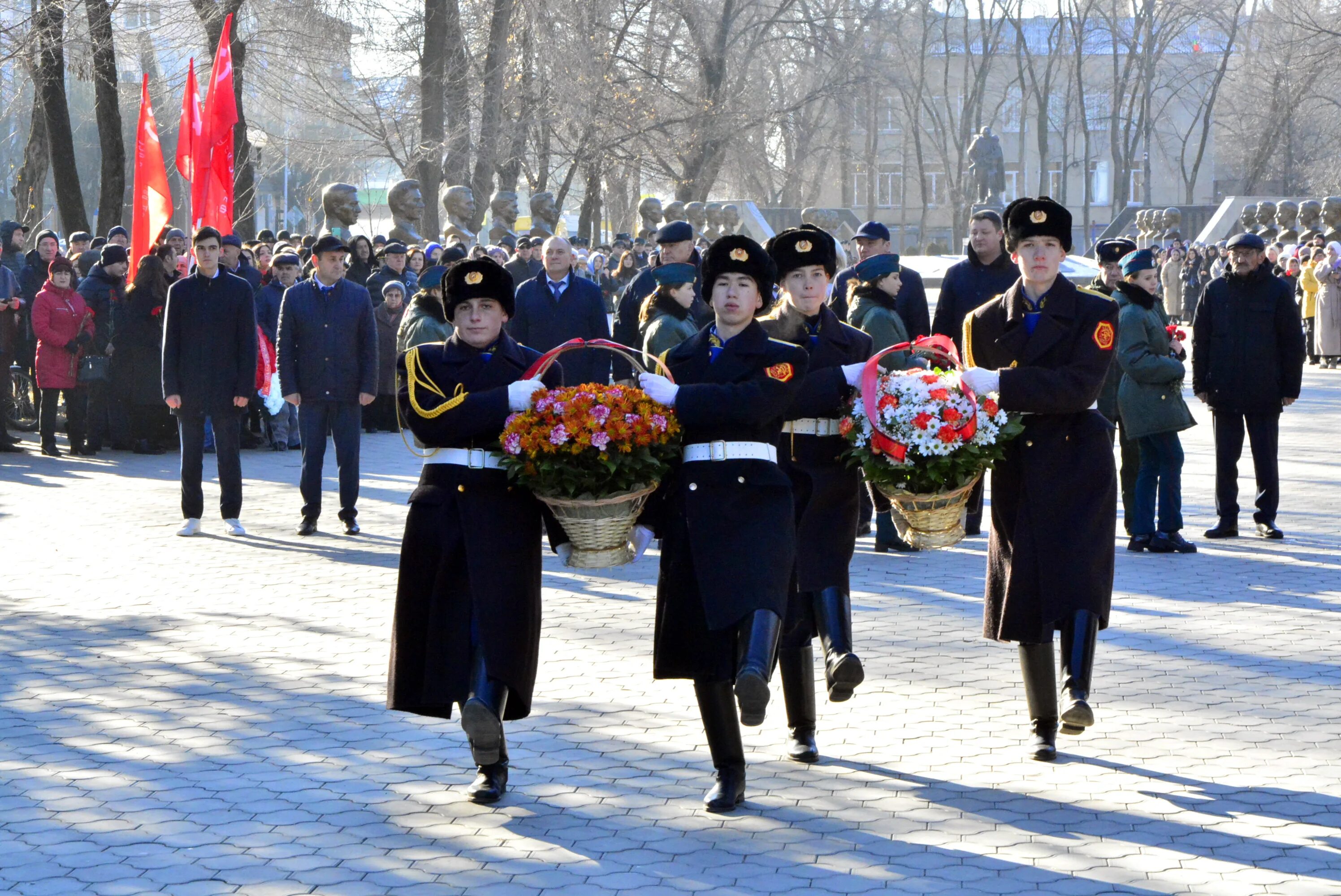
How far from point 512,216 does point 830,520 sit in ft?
72.2

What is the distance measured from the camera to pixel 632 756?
20.3 feet

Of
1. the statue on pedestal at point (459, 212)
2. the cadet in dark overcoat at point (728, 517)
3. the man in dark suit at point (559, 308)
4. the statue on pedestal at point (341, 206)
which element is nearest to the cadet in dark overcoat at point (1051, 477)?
the cadet in dark overcoat at point (728, 517)

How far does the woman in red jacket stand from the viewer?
1569 cm

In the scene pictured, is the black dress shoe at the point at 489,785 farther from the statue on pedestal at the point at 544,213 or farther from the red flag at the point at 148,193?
the statue on pedestal at the point at 544,213

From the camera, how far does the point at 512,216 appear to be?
2780 centimetres

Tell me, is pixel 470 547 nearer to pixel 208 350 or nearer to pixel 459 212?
pixel 208 350

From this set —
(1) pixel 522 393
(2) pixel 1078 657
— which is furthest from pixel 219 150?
(2) pixel 1078 657

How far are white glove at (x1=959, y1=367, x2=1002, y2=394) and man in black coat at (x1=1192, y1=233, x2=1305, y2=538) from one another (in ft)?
18.5

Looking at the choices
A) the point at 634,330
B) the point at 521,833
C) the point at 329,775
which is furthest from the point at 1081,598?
the point at 634,330

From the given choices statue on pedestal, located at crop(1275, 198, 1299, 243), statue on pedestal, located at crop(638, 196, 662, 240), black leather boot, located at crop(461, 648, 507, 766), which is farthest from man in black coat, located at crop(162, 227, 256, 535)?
statue on pedestal, located at crop(1275, 198, 1299, 243)

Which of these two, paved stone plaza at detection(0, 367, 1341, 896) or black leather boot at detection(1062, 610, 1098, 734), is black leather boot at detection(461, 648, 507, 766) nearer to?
paved stone plaza at detection(0, 367, 1341, 896)

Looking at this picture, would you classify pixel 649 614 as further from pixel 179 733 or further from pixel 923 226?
pixel 923 226

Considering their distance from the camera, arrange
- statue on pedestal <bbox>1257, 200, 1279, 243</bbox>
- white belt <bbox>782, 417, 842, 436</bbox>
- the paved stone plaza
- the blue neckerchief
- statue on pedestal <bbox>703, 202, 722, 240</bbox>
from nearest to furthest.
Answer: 1. the paved stone plaza
2. the blue neckerchief
3. white belt <bbox>782, 417, 842, 436</bbox>
4. statue on pedestal <bbox>703, 202, 722, 240</bbox>
5. statue on pedestal <bbox>1257, 200, 1279, 243</bbox>

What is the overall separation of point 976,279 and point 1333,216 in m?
22.6
